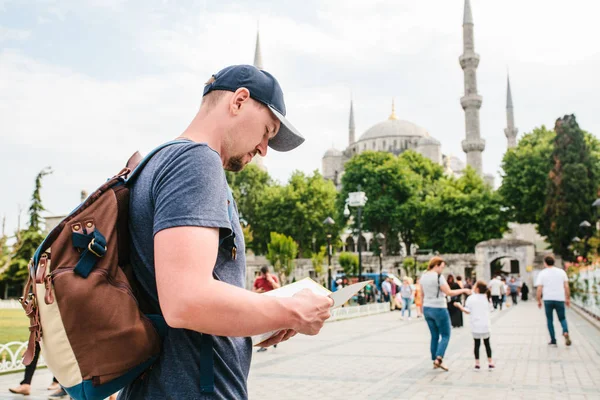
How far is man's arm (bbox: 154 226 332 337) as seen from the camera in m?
1.49

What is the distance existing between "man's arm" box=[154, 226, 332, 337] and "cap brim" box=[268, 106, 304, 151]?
494 mm

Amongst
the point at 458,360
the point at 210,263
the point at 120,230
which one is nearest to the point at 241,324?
the point at 210,263

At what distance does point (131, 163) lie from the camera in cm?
196

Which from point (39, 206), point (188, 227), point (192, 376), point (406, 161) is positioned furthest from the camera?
point (406, 161)

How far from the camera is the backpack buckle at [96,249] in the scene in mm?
1488

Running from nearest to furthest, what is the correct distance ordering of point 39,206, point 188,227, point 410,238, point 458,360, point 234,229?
point 188,227 → point 234,229 → point 458,360 → point 39,206 → point 410,238

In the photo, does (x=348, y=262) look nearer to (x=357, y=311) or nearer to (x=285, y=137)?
(x=357, y=311)

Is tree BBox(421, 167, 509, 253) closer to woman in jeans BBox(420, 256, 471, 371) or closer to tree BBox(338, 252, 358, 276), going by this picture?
tree BBox(338, 252, 358, 276)

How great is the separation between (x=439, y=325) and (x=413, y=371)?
2.73 feet

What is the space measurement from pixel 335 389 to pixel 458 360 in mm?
3672

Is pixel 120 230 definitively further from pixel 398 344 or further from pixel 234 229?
pixel 398 344

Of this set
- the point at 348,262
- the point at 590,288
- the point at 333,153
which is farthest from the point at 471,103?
the point at 590,288

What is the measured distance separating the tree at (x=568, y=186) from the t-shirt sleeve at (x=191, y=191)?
4626 cm

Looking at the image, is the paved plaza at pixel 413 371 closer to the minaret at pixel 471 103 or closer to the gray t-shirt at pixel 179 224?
the gray t-shirt at pixel 179 224
